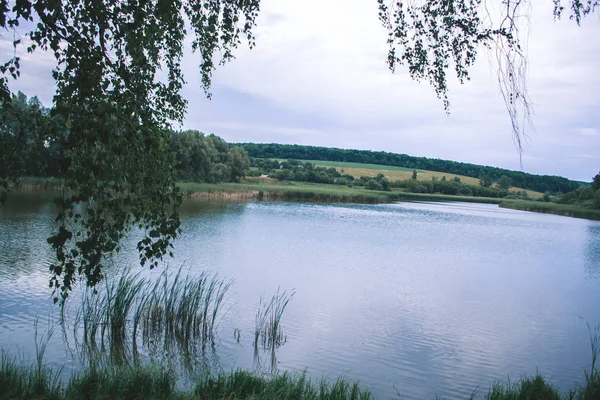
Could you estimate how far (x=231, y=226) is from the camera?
2738 cm

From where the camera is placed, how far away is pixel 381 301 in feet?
44.8

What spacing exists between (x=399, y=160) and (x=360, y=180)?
4434cm

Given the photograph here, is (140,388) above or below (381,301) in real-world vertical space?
above

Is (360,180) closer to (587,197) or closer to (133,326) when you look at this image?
(587,197)

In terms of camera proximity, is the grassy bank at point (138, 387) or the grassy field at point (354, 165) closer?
the grassy bank at point (138, 387)

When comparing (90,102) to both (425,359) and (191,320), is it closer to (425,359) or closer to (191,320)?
(191,320)

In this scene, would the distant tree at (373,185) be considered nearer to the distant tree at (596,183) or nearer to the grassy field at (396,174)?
the grassy field at (396,174)

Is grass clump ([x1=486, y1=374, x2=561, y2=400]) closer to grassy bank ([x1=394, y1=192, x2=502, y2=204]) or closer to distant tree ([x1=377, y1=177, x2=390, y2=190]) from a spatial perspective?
grassy bank ([x1=394, y1=192, x2=502, y2=204])

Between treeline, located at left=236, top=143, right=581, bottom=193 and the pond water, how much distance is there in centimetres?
9959

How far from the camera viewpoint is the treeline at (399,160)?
118 meters

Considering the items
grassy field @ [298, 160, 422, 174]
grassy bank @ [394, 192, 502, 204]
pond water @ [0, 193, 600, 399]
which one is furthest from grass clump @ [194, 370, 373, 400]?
grassy field @ [298, 160, 422, 174]

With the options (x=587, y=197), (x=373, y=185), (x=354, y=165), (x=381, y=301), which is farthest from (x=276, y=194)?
(x=354, y=165)

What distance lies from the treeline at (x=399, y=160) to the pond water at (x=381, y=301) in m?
99.6

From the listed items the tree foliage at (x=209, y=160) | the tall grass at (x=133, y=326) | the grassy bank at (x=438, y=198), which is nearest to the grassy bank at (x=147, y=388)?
the tall grass at (x=133, y=326)
